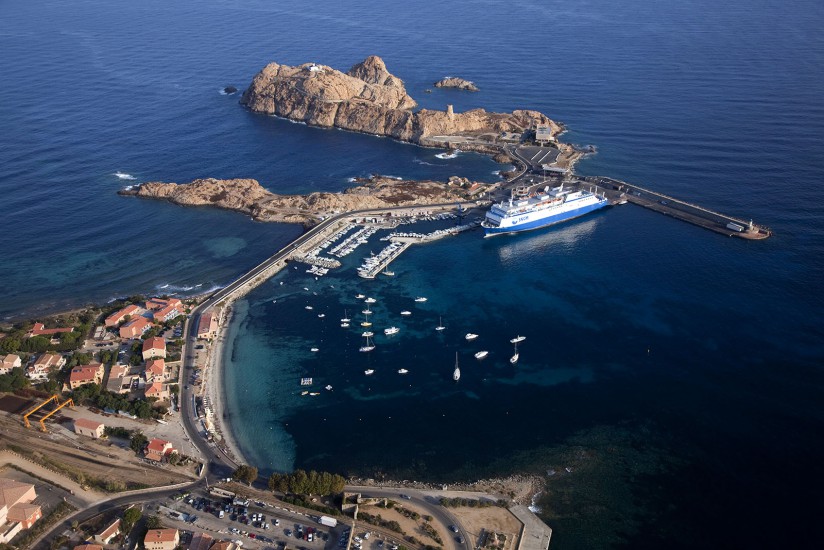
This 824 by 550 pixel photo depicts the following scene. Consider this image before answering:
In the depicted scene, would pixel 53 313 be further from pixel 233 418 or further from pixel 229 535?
pixel 229 535

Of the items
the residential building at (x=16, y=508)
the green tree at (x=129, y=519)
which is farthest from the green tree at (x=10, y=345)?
the green tree at (x=129, y=519)

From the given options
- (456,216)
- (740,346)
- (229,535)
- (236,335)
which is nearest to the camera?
(229,535)

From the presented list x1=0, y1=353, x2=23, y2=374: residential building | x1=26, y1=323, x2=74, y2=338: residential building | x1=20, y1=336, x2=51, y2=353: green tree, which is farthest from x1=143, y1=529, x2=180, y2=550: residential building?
x1=26, y1=323, x2=74, y2=338: residential building

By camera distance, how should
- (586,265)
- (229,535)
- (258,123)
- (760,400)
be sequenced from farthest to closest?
(258,123) → (586,265) → (760,400) → (229,535)

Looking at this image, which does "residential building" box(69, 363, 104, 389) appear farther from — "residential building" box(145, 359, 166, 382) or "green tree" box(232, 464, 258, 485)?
"green tree" box(232, 464, 258, 485)

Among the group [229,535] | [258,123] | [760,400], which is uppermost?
[258,123]

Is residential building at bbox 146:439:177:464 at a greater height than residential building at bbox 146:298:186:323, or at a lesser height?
lesser

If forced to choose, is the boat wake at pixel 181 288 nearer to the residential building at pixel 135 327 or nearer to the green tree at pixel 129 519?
the residential building at pixel 135 327

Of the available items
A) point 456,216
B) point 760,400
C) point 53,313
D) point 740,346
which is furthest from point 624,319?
point 53,313
